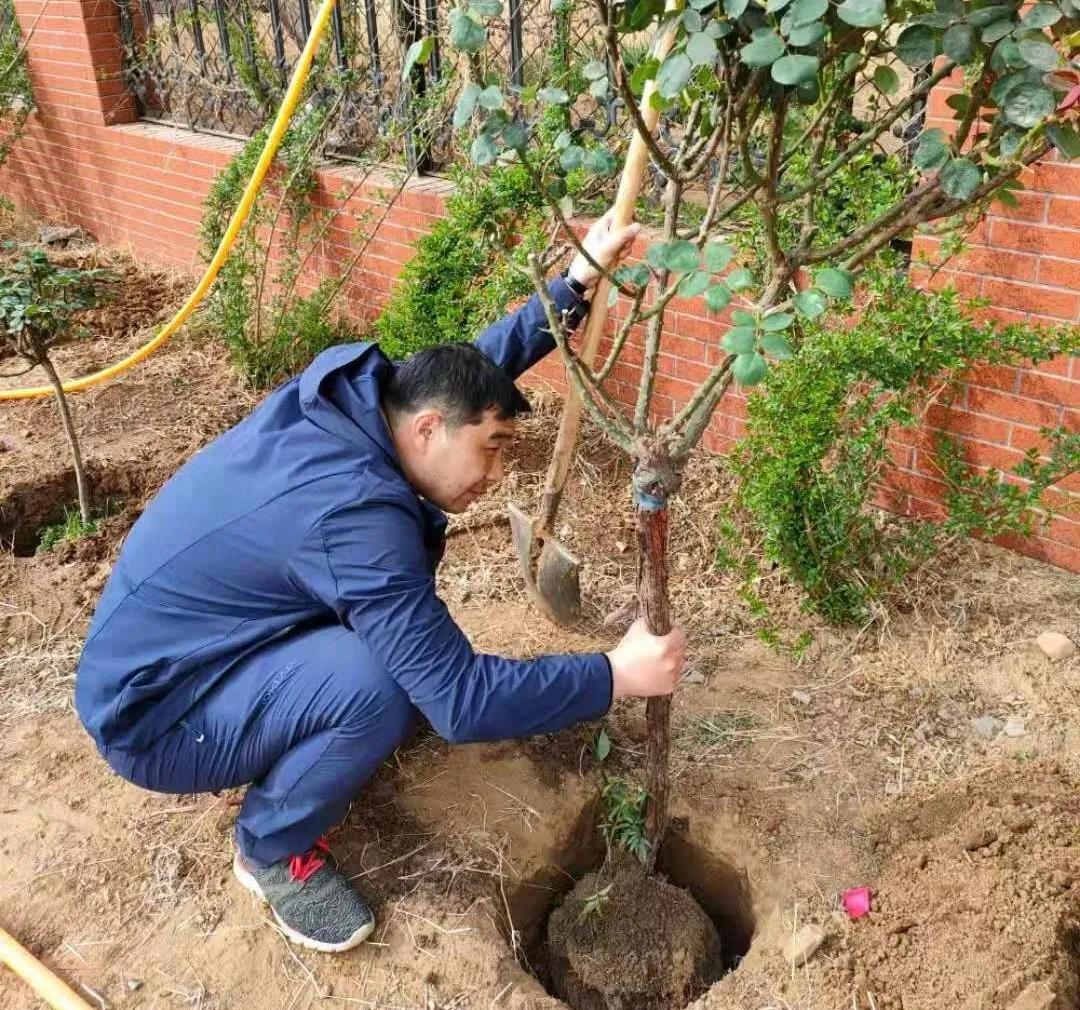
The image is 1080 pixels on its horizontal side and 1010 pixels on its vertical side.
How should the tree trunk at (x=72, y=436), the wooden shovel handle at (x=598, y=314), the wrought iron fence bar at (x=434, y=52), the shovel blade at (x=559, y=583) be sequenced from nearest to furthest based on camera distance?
the wooden shovel handle at (x=598, y=314), the shovel blade at (x=559, y=583), the tree trunk at (x=72, y=436), the wrought iron fence bar at (x=434, y=52)

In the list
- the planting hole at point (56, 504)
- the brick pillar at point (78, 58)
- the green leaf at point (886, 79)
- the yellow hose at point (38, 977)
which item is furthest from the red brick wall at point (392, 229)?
the yellow hose at point (38, 977)

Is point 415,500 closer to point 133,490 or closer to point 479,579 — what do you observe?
point 479,579

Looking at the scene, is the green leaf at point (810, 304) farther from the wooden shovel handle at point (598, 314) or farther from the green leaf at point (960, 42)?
the wooden shovel handle at point (598, 314)

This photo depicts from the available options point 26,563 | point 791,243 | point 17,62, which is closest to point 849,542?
point 791,243

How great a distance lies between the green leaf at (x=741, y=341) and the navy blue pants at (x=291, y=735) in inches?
45.0

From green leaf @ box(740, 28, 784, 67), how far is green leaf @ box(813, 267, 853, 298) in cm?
27

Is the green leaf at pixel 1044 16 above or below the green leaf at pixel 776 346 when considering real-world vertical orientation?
above

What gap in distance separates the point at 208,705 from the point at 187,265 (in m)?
4.86

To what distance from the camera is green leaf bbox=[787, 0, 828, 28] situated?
1.25 metres

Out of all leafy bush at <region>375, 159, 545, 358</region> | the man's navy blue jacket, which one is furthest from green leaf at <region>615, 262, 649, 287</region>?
leafy bush at <region>375, 159, 545, 358</region>

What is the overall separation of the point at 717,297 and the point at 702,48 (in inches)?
12.3

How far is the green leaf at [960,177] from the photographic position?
4.76 ft

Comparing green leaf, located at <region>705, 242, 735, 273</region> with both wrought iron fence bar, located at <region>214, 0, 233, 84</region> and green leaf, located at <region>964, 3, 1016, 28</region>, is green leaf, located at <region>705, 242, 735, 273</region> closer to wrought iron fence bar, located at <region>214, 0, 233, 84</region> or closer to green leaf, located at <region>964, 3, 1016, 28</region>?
green leaf, located at <region>964, 3, 1016, 28</region>

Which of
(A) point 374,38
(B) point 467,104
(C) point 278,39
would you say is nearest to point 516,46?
(A) point 374,38
